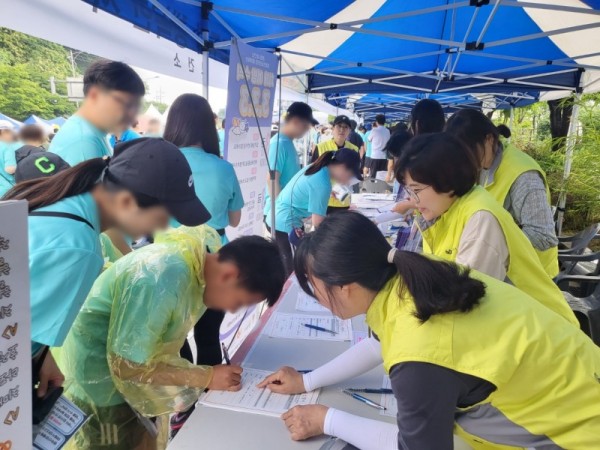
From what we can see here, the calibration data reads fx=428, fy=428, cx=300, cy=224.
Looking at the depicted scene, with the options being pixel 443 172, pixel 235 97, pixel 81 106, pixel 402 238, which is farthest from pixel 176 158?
pixel 402 238

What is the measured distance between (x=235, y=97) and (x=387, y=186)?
3566 millimetres

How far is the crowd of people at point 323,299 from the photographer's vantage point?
2.26 ft

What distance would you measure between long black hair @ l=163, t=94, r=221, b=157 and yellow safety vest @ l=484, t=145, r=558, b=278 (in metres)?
1.23

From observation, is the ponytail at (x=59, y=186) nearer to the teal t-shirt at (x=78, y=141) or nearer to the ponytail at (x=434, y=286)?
the ponytail at (x=434, y=286)

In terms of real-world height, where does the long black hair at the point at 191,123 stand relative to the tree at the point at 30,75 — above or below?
below

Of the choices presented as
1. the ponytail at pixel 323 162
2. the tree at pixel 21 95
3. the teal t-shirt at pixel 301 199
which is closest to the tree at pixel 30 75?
the tree at pixel 21 95

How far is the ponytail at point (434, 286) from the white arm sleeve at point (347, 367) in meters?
0.44

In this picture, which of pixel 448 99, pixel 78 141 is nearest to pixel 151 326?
pixel 78 141

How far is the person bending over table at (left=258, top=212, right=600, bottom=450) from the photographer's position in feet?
2.16

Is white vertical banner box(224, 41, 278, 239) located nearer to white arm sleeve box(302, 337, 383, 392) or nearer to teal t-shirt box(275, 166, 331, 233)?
teal t-shirt box(275, 166, 331, 233)

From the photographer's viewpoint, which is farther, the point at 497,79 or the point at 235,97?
the point at 497,79

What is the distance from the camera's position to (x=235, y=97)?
235 centimetres

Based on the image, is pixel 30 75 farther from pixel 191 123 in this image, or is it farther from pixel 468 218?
pixel 468 218

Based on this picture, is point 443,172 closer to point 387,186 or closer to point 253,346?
point 253,346
